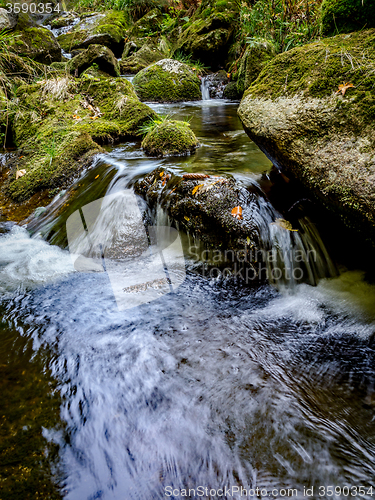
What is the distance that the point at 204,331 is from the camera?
251 cm

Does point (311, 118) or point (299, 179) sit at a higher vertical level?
point (311, 118)

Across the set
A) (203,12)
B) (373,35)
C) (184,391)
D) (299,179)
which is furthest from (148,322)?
(203,12)

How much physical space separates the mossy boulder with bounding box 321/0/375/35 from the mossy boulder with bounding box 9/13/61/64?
8.20 meters

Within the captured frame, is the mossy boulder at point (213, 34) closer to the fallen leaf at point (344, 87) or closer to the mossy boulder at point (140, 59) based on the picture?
the mossy boulder at point (140, 59)

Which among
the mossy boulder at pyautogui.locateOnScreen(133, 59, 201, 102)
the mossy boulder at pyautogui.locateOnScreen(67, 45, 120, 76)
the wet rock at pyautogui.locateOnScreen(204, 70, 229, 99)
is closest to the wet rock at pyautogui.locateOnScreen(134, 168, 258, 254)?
the mossy boulder at pyautogui.locateOnScreen(67, 45, 120, 76)

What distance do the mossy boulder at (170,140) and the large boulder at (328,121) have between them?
198 centimetres

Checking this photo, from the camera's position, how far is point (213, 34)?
1109 centimetres

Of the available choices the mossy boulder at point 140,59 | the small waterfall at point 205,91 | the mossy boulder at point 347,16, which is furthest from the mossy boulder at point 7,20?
the mossy boulder at point 347,16

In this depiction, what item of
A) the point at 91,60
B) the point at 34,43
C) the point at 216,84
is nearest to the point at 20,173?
the point at 91,60

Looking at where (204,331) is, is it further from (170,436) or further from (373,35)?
(373,35)

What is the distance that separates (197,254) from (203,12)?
44.8 ft

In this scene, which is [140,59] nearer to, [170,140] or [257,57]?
[257,57]

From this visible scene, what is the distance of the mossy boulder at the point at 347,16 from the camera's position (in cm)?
255

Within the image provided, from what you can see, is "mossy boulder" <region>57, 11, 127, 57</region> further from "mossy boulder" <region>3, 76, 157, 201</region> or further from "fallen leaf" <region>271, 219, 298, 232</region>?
"fallen leaf" <region>271, 219, 298, 232</region>
